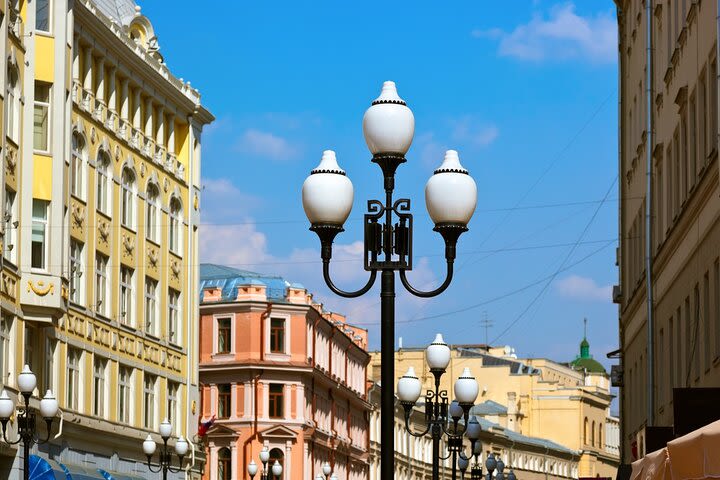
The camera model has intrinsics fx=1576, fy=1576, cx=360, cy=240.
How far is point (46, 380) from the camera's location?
4156 centimetres

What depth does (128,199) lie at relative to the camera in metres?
49.8

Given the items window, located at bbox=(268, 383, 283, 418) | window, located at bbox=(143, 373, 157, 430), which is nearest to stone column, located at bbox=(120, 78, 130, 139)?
window, located at bbox=(143, 373, 157, 430)

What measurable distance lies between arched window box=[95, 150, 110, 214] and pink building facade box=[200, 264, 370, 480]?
30915 millimetres

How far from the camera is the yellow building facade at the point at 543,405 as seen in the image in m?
146

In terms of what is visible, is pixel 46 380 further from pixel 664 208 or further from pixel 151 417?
pixel 664 208

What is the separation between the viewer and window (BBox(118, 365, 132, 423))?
49.0 m

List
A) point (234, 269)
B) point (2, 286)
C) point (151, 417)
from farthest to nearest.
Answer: point (234, 269) → point (151, 417) → point (2, 286)

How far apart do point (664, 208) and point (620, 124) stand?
1286 centimetres

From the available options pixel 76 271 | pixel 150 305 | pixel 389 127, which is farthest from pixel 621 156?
pixel 389 127

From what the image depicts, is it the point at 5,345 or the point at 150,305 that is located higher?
the point at 150,305

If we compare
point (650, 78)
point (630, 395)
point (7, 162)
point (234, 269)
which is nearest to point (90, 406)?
point (7, 162)

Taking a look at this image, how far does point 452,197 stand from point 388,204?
1.79ft

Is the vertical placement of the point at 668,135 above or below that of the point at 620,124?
below

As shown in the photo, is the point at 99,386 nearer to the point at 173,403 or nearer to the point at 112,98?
the point at 173,403
